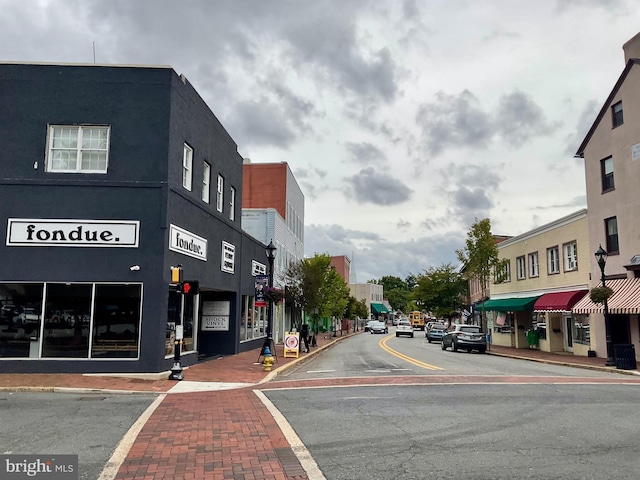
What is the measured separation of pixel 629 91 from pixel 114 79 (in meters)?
21.8

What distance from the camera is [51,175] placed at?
52.4 feet

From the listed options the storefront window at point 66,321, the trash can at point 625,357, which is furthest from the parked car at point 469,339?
the storefront window at point 66,321

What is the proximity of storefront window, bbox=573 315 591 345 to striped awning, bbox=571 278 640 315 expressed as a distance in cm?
267

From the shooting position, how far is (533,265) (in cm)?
3397

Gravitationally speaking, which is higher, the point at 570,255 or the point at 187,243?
the point at 570,255

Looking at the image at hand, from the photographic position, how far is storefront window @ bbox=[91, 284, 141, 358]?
15.4m

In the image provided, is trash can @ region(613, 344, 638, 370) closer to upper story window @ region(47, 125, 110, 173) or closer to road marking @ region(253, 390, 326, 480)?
road marking @ region(253, 390, 326, 480)

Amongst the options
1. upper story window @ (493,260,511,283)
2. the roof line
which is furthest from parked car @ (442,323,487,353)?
the roof line

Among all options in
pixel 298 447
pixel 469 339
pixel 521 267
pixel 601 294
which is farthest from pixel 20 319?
pixel 521 267

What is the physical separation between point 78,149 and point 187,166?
3510 millimetres

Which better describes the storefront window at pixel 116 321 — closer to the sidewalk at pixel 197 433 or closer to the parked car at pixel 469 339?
the sidewalk at pixel 197 433

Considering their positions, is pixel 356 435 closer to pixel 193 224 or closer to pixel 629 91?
pixel 193 224

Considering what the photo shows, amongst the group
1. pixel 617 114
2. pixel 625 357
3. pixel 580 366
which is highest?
pixel 617 114

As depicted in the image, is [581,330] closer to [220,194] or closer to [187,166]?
[220,194]
